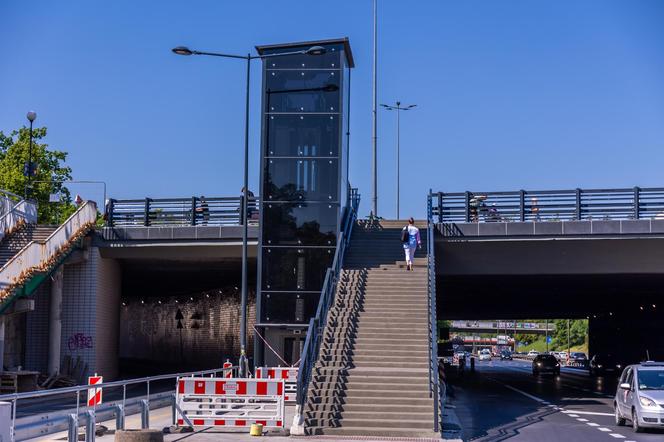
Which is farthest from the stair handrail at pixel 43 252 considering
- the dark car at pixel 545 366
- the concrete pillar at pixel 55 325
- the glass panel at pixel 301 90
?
the dark car at pixel 545 366

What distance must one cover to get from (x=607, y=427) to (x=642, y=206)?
11.8 m

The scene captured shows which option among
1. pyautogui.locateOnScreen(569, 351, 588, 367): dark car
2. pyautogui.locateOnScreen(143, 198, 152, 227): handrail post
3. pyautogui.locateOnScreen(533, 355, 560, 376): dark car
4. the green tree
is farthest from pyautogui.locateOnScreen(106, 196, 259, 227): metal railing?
pyautogui.locateOnScreen(569, 351, 588, 367): dark car

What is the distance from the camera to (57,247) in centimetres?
3253

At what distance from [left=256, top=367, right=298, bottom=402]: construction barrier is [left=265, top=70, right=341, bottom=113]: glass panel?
887 centimetres

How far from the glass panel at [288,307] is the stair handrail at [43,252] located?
740cm

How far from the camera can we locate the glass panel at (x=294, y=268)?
30719 mm

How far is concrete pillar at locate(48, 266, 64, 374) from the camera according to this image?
33781 mm

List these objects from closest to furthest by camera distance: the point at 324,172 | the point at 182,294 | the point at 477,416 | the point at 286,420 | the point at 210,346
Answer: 1. the point at 286,420
2. the point at 477,416
3. the point at 324,172
4. the point at 210,346
5. the point at 182,294

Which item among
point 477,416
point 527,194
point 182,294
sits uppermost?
point 527,194

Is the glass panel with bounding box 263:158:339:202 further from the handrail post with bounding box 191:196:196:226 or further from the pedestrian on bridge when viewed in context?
the handrail post with bounding box 191:196:196:226

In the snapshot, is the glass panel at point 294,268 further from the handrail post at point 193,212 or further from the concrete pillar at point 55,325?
the concrete pillar at point 55,325

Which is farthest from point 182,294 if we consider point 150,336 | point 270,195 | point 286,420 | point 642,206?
point 286,420

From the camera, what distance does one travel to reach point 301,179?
3089 centimetres

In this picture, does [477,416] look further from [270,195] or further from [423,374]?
[270,195]
